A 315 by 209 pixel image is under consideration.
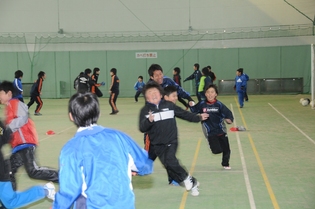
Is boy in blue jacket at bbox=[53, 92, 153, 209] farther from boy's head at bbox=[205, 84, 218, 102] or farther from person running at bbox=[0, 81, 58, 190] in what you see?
boy's head at bbox=[205, 84, 218, 102]

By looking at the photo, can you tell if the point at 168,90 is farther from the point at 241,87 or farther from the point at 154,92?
the point at 241,87

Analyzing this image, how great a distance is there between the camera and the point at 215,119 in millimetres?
9250

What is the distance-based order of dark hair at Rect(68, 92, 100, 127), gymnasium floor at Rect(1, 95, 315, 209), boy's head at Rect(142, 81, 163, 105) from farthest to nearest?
gymnasium floor at Rect(1, 95, 315, 209) → boy's head at Rect(142, 81, 163, 105) → dark hair at Rect(68, 92, 100, 127)

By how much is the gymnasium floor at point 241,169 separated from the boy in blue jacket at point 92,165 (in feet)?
12.0

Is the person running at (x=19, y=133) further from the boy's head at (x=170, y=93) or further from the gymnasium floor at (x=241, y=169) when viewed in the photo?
the boy's head at (x=170, y=93)

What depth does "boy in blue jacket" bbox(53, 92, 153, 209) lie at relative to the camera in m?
3.38

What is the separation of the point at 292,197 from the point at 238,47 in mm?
27621

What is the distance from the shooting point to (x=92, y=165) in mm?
3459

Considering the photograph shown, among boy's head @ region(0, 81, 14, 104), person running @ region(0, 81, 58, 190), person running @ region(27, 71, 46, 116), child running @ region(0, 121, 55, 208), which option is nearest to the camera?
child running @ region(0, 121, 55, 208)

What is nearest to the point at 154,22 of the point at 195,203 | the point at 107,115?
the point at 107,115

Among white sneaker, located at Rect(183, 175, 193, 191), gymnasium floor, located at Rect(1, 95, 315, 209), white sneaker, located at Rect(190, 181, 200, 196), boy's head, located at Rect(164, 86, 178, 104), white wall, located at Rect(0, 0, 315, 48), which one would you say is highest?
white wall, located at Rect(0, 0, 315, 48)

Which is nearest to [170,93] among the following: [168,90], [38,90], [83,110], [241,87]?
[168,90]

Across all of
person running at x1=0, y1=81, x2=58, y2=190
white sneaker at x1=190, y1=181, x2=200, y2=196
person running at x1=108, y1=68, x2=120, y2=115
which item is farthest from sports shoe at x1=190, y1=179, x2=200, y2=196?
person running at x1=108, y1=68, x2=120, y2=115

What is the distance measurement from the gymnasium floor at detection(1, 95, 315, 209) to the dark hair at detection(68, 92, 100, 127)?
3.78 meters
